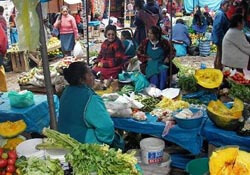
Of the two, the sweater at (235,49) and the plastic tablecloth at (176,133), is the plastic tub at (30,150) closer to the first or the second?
the plastic tablecloth at (176,133)

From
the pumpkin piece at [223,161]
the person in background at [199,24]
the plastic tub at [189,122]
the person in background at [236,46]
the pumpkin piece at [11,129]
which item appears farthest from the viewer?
the person in background at [199,24]

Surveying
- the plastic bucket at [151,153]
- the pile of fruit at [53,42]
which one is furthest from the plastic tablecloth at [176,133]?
the pile of fruit at [53,42]

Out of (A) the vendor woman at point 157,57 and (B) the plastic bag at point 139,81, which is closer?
(B) the plastic bag at point 139,81

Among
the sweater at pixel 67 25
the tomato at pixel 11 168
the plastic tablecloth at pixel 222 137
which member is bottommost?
the plastic tablecloth at pixel 222 137

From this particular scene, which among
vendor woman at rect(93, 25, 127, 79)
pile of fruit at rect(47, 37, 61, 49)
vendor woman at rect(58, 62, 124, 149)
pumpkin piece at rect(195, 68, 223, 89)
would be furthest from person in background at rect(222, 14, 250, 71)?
pile of fruit at rect(47, 37, 61, 49)

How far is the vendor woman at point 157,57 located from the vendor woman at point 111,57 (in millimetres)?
840

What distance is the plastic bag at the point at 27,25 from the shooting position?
2.49 metres

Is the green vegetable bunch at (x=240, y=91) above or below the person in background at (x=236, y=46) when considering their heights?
below

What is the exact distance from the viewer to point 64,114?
10.9 feet

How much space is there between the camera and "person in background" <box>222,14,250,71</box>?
6.29 m

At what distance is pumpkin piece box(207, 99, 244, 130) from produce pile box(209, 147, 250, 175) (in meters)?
1.28

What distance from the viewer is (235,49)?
6.52 m

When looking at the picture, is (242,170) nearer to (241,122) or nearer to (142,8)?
(241,122)

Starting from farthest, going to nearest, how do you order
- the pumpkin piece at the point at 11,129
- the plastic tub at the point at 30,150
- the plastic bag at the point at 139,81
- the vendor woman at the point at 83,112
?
1. the plastic bag at the point at 139,81
2. the pumpkin piece at the point at 11,129
3. the vendor woman at the point at 83,112
4. the plastic tub at the point at 30,150
